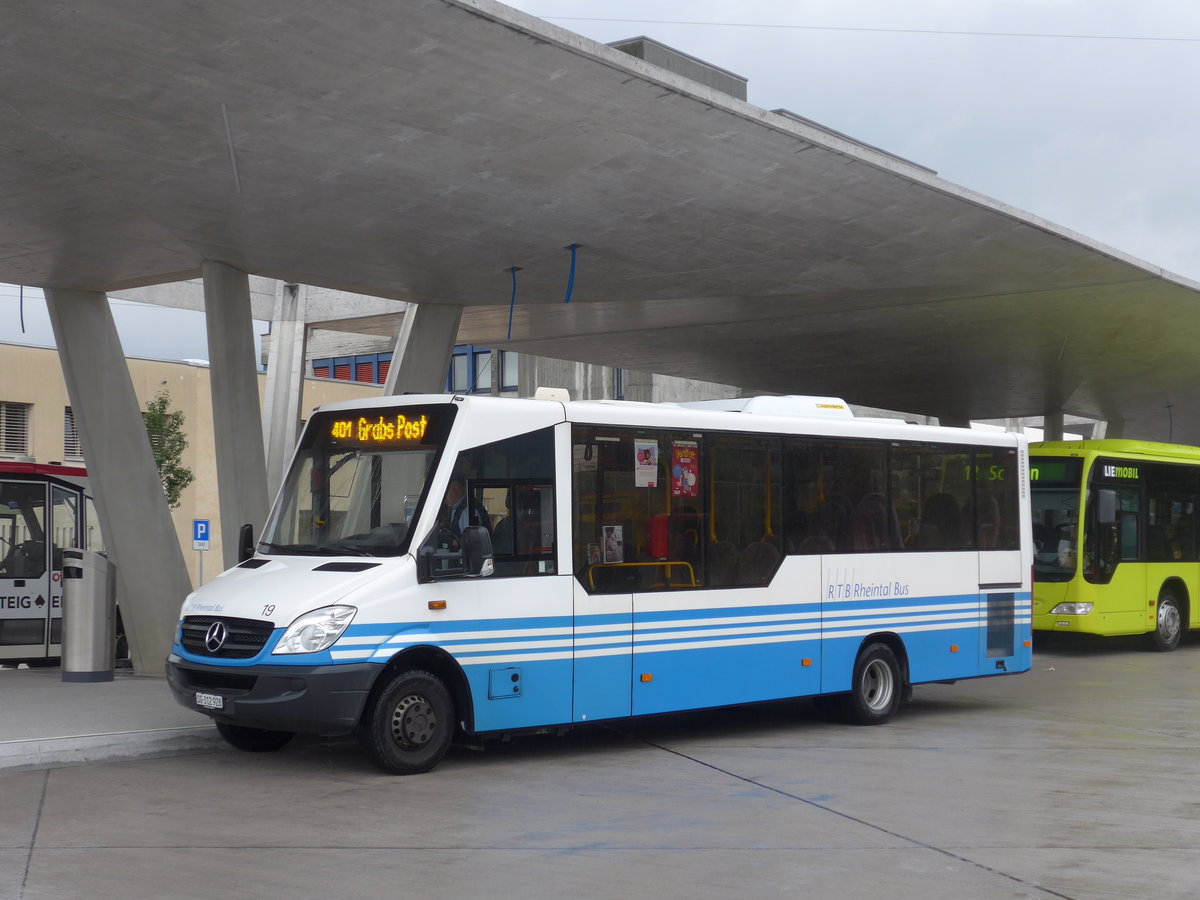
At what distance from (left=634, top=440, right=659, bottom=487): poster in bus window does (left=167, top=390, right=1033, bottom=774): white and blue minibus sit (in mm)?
20

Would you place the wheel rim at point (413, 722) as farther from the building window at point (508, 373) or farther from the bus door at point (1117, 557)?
the building window at point (508, 373)

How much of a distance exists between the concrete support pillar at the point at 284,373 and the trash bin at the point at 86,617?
11172mm

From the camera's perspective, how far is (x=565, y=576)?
425 inches

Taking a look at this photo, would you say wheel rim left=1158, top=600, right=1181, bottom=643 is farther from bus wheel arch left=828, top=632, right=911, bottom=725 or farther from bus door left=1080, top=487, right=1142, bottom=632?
bus wheel arch left=828, top=632, right=911, bottom=725

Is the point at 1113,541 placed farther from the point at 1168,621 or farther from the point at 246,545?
the point at 246,545

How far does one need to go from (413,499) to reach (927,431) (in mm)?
5954

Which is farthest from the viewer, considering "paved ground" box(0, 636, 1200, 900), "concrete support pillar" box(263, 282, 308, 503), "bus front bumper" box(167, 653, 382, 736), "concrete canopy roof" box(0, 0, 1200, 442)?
"concrete support pillar" box(263, 282, 308, 503)

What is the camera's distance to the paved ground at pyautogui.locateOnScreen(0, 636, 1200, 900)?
6.89m

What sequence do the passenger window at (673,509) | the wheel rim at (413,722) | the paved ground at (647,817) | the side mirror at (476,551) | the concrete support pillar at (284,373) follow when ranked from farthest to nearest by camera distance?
the concrete support pillar at (284,373)
the passenger window at (673,509)
the side mirror at (476,551)
the wheel rim at (413,722)
the paved ground at (647,817)

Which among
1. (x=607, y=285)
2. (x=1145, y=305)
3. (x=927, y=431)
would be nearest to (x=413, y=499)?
(x=927, y=431)

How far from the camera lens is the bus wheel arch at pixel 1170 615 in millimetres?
21828

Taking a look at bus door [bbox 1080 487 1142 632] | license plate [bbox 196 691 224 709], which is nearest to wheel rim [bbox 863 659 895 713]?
license plate [bbox 196 691 224 709]

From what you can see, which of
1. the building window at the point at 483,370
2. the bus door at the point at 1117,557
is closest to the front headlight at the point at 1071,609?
the bus door at the point at 1117,557

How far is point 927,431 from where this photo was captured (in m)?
14.0
